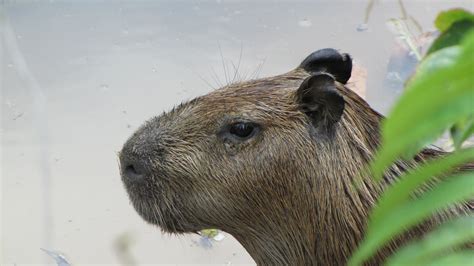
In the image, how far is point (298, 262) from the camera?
2.05m

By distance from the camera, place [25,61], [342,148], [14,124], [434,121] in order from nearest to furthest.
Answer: [434,121] < [342,148] < [14,124] < [25,61]

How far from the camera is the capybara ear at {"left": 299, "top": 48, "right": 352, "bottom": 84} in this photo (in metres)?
2.06

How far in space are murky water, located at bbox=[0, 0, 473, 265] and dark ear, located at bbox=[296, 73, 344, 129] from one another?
5.06 feet

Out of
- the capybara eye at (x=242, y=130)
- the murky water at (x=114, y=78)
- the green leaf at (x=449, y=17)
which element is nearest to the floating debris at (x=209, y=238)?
the murky water at (x=114, y=78)

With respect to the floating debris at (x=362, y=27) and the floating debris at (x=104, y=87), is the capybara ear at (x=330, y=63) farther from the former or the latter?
the floating debris at (x=362, y=27)

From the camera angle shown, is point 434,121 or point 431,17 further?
point 431,17

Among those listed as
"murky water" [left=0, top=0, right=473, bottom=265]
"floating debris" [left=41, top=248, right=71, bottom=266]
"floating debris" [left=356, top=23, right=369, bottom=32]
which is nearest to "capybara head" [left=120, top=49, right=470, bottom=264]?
"murky water" [left=0, top=0, right=473, bottom=265]

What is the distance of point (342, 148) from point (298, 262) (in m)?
0.31

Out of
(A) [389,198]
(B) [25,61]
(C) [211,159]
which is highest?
(A) [389,198]

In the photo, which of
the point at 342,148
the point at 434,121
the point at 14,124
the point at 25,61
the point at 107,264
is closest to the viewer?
the point at 434,121

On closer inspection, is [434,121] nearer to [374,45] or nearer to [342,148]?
[342,148]

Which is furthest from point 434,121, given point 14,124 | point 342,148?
point 14,124

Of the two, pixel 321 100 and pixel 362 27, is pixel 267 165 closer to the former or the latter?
pixel 321 100

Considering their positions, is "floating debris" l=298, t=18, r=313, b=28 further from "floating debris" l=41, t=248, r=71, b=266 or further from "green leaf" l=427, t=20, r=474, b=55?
"green leaf" l=427, t=20, r=474, b=55
